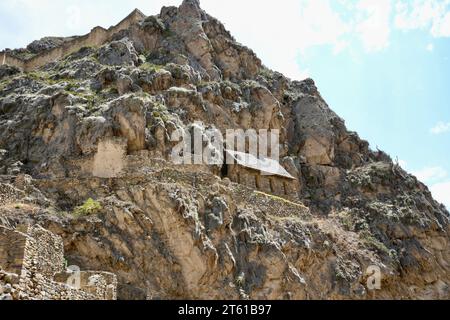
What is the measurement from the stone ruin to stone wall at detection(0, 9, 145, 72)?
122 ft

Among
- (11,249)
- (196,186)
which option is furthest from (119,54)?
(11,249)

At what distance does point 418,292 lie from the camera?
127 feet

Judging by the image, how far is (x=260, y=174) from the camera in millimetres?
39156

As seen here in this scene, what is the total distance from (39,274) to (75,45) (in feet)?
143

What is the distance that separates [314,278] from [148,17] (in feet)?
97.7

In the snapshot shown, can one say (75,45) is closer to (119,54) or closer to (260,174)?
(119,54)

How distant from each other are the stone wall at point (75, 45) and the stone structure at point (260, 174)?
770 inches

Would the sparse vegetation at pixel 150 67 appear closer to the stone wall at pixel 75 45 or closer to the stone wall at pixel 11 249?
the stone wall at pixel 75 45

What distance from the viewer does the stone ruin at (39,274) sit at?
10361 mm

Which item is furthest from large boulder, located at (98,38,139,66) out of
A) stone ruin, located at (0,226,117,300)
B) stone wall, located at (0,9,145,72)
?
stone ruin, located at (0,226,117,300)

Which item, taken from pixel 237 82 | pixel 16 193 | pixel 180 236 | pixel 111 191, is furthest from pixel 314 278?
pixel 237 82

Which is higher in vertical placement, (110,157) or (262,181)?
(262,181)

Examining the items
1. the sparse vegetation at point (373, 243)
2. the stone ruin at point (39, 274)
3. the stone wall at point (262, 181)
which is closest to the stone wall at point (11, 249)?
the stone ruin at point (39, 274)
